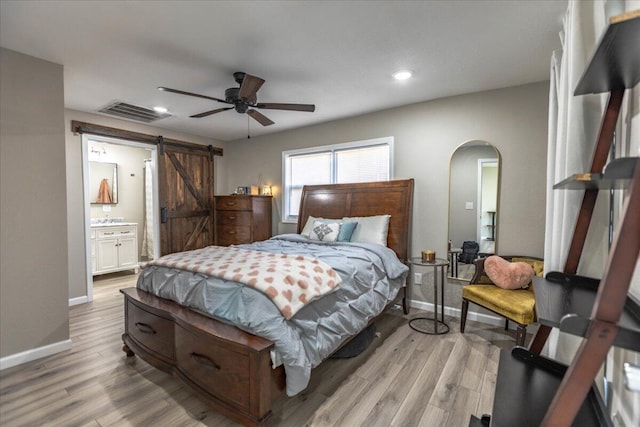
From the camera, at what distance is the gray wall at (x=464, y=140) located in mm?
2832

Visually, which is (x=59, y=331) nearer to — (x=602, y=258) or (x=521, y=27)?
(x=602, y=258)

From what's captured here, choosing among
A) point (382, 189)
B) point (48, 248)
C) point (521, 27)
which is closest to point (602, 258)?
point (521, 27)

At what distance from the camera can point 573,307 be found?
36.5 inches

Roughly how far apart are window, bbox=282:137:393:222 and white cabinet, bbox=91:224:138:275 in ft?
9.56

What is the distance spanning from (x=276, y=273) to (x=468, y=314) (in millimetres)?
2451

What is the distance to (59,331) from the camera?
2555mm

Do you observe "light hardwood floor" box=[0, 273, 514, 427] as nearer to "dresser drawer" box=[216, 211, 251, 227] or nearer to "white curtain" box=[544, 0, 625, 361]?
"white curtain" box=[544, 0, 625, 361]

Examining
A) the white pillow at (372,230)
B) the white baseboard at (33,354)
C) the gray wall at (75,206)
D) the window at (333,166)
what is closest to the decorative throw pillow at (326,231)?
the white pillow at (372,230)

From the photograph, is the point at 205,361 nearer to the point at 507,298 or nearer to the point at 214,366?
the point at 214,366

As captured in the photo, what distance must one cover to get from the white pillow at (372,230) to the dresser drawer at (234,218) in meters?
1.90

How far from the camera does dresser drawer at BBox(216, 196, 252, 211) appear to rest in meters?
4.55

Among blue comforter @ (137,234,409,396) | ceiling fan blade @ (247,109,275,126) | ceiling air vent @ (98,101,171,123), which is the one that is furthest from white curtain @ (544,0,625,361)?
ceiling air vent @ (98,101,171,123)

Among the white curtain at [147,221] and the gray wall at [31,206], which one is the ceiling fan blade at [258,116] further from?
the white curtain at [147,221]

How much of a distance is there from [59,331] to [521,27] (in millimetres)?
4406
